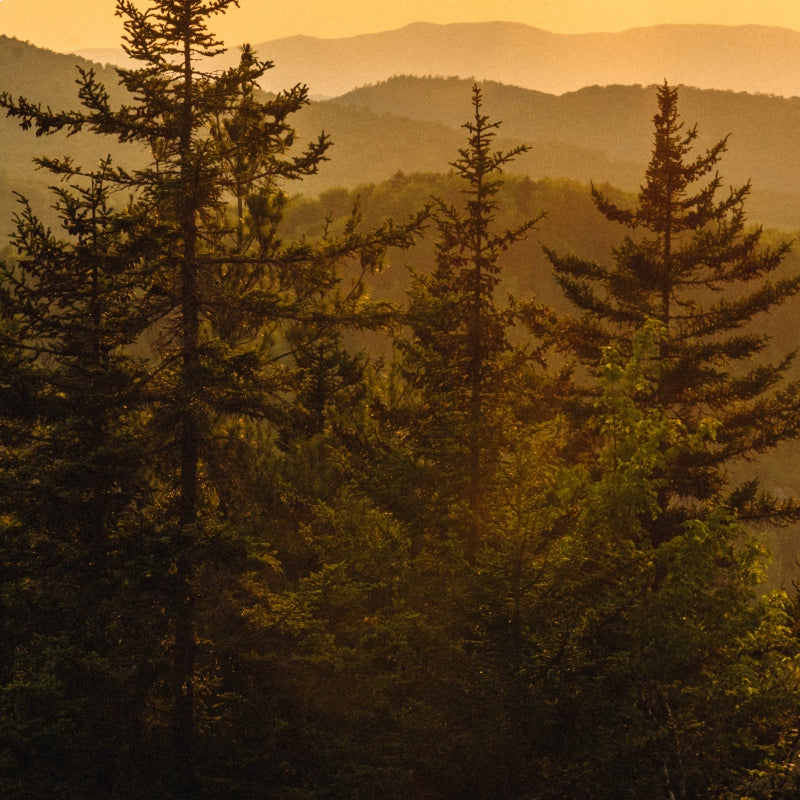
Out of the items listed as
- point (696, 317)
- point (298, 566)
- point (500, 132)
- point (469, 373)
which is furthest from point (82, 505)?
point (500, 132)

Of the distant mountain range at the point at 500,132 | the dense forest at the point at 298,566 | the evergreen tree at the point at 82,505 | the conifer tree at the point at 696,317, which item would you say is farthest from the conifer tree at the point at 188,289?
the distant mountain range at the point at 500,132

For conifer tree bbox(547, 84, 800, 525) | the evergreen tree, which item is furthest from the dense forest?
conifer tree bbox(547, 84, 800, 525)

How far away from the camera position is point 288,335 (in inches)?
720

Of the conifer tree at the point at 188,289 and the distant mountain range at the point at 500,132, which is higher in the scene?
the distant mountain range at the point at 500,132

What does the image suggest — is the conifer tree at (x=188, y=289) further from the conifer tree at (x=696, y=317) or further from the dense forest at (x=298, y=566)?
the conifer tree at (x=696, y=317)

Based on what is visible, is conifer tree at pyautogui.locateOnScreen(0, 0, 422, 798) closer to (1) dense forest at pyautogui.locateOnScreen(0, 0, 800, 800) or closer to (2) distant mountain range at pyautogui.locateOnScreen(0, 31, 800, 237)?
(1) dense forest at pyautogui.locateOnScreen(0, 0, 800, 800)

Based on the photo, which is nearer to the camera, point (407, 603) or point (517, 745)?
point (517, 745)

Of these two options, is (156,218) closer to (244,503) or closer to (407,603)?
(244,503)

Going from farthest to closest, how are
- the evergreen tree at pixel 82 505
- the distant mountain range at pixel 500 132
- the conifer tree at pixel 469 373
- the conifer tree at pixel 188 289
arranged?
the distant mountain range at pixel 500 132
the conifer tree at pixel 469 373
the conifer tree at pixel 188 289
the evergreen tree at pixel 82 505

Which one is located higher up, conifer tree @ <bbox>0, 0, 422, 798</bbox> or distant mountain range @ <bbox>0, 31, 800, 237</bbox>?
distant mountain range @ <bbox>0, 31, 800, 237</bbox>

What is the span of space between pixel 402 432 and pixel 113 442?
25.0ft

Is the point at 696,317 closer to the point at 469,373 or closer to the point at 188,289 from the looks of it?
the point at 469,373

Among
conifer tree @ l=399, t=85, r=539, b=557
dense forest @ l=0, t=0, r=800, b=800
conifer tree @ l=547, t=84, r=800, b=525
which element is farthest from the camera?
conifer tree @ l=547, t=84, r=800, b=525

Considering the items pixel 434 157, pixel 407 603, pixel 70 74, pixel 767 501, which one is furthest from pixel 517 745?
pixel 70 74
